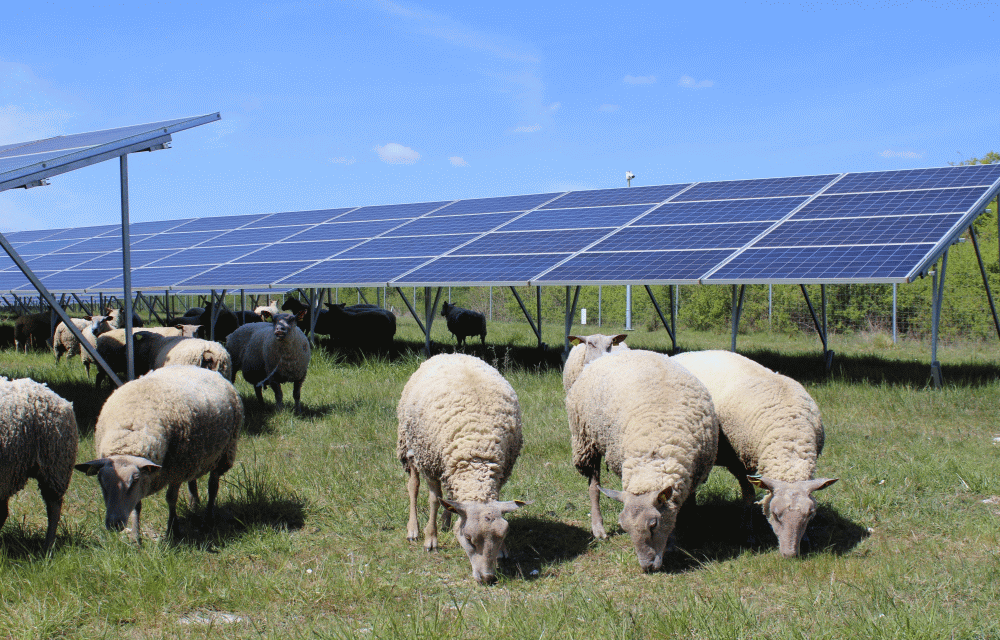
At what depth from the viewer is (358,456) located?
23.6 ft

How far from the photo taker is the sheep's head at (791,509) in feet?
14.7

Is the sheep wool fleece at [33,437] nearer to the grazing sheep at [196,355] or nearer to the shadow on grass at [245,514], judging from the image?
the shadow on grass at [245,514]

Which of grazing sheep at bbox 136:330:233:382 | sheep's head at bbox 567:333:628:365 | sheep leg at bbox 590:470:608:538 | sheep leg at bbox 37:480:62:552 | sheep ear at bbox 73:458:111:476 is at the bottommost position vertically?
sheep leg at bbox 590:470:608:538

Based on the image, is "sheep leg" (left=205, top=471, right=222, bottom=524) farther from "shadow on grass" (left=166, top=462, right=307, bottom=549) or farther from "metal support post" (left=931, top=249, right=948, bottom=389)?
"metal support post" (left=931, top=249, right=948, bottom=389)

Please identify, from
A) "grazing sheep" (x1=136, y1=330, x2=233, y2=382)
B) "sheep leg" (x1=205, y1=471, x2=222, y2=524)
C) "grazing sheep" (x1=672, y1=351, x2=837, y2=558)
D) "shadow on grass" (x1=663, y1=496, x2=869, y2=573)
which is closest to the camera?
"grazing sheep" (x1=672, y1=351, x2=837, y2=558)

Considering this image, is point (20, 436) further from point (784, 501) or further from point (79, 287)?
point (79, 287)

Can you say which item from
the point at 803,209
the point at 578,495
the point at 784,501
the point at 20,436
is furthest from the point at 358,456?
the point at 803,209

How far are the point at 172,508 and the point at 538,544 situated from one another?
2.52 meters

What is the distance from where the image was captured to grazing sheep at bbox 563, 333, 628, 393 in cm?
732

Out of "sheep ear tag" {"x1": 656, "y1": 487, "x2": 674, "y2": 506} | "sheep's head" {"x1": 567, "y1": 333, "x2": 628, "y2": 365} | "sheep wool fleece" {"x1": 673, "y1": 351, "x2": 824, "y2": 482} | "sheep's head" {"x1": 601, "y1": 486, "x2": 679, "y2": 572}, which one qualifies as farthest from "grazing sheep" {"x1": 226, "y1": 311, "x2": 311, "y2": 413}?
"sheep ear tag" {"x1": 656, "y1": 487, "x2": 674, "y2": 506}

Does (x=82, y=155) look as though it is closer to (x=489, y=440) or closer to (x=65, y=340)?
(x=489, y=440)

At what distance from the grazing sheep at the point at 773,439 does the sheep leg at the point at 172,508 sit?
3.85m

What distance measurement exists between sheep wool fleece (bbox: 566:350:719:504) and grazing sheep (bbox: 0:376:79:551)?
3.49 m

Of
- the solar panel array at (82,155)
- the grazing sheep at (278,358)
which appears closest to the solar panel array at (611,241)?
the grazing sheep at (278,358)
